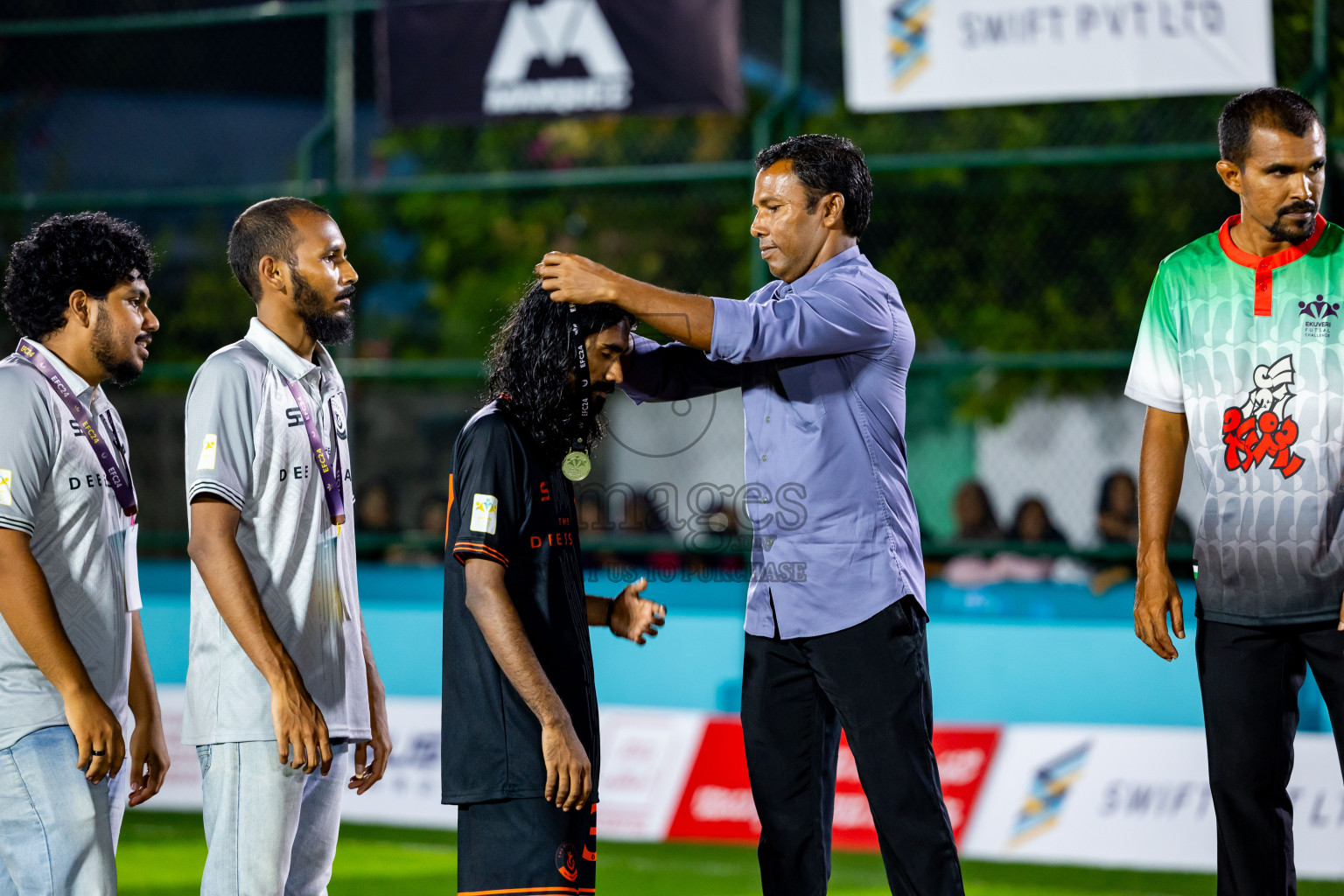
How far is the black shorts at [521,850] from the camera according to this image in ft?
10.7

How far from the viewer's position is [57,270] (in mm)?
3539

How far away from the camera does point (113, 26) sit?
924 cm

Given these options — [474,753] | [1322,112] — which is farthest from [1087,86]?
[474,753]

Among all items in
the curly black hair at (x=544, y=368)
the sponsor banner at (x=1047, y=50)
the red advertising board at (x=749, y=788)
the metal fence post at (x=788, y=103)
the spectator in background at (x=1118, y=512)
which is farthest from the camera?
the spectator in background at (x=1118, y=512)

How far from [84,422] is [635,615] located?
1.45 m

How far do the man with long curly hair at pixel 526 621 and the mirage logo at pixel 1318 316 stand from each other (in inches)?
70.9

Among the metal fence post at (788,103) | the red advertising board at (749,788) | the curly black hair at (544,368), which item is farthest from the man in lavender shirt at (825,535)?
the metal fence post at (788,103)

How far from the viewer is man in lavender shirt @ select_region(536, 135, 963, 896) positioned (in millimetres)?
3691

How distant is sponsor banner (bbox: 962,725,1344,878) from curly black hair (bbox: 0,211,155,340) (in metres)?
4.51

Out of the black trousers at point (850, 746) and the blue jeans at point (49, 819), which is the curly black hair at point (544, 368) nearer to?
the black trousers at point (850, 746)

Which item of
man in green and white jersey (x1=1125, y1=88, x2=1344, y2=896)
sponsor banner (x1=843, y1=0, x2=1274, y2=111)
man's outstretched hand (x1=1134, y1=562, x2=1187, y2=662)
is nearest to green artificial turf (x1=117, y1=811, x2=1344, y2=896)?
man in green and white jersey (x1=1125, y1=88, x2=1344, y2=896)

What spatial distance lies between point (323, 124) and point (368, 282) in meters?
8.17

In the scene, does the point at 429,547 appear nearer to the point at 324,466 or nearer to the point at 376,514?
the point at 376,514

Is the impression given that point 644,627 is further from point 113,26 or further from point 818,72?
point 818,72
